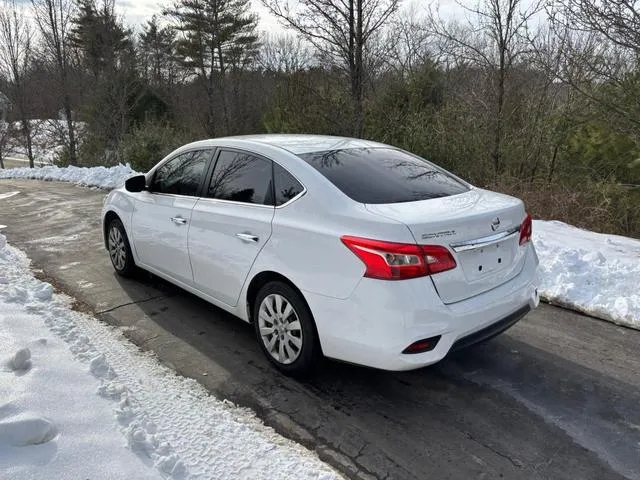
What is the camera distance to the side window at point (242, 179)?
3.67 m

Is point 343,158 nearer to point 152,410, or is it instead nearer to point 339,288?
point 339,288

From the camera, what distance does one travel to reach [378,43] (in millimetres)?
9367

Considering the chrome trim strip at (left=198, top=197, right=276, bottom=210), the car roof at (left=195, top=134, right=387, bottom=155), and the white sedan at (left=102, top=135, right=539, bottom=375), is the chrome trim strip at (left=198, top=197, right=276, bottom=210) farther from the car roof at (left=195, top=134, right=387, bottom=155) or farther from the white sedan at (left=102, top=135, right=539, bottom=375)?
the car roof at (left=195, top=134, right=387, bottom=155)

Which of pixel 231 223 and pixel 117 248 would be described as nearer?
pixel 231 223

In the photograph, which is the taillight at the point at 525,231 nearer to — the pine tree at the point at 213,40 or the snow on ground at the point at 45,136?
the pine tree at the point at 213,40

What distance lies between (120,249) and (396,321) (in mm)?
3809

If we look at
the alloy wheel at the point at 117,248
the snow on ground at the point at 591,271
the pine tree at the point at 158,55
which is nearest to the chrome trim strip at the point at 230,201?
the alloy wheel at the point at 117,248

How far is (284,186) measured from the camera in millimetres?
3529

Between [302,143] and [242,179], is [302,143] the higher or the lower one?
the higher one

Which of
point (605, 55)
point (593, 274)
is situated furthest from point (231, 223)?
point (605, 55)

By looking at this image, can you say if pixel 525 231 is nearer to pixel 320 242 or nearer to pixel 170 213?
pixel 320 242

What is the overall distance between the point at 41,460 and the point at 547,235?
599 cm

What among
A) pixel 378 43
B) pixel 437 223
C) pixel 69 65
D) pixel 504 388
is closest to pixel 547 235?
pixel 504 388

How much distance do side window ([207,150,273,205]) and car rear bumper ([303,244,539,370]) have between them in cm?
94
